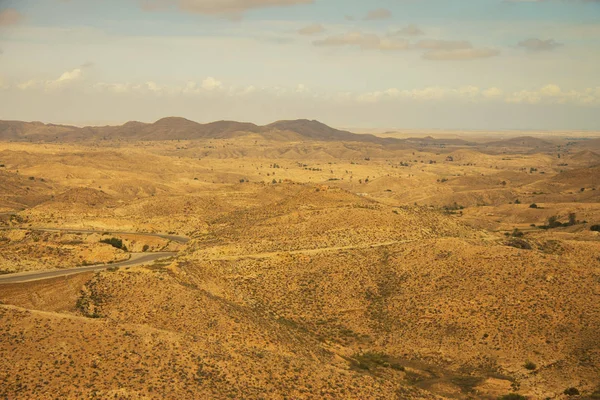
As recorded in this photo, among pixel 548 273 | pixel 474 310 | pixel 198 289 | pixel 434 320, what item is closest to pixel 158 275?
pixel 198 289

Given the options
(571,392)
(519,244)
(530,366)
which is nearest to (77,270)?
(530,366)

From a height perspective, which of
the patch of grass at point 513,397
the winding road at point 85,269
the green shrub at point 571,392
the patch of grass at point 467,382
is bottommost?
the patch of grass at point 467,382

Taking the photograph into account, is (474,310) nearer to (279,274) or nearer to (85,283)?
(279,274)

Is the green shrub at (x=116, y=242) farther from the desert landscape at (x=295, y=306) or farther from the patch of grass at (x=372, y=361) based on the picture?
the patch of grass at (x=372, y=361)

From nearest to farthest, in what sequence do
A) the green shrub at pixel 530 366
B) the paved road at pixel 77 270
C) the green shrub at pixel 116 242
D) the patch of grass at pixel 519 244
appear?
1. the green shrub at pixel 530 366
2. the paved road at pixel 77 270
3. the patch of grass at pixel 519 244
4. the green shrub at pixel 116 242

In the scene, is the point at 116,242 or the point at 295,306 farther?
the point at 116,242

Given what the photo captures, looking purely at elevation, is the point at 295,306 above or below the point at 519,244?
below

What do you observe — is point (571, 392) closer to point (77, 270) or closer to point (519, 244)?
point (519, 244)

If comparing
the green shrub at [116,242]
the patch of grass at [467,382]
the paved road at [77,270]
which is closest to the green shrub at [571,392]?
the patch of grass at [467,382]

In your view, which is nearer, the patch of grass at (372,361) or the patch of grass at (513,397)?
the patch of grass at (513,397)
